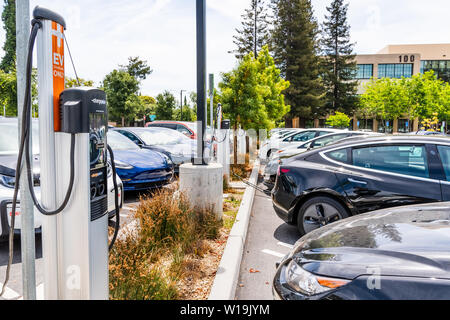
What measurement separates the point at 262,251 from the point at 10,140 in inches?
157

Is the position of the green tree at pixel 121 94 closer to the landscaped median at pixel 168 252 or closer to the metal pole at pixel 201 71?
the metal pole at pixel 201 71

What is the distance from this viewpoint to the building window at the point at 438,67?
235ft

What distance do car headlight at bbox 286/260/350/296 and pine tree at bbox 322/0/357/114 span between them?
172ft

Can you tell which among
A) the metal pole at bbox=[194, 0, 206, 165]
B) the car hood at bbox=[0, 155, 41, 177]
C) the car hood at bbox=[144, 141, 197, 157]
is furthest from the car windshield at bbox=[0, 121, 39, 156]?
the car hood at bbox=[144, 141, 197, 157]

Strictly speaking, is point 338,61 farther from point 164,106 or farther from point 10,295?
point 10,295

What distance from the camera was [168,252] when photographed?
3.99 m

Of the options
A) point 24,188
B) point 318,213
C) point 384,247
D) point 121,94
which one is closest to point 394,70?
point 121,94

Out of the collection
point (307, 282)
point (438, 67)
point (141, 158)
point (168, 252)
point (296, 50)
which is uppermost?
point (438, 67)

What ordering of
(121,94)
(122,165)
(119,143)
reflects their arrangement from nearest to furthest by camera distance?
1. (122,165)
2. (119,143)
3. (121,94)

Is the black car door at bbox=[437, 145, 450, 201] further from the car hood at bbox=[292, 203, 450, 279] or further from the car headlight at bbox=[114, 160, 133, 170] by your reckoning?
the car headlight at bbox=[114, 160, 133, 170]

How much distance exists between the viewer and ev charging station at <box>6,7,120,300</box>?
2111 mm

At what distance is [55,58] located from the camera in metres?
2.16
